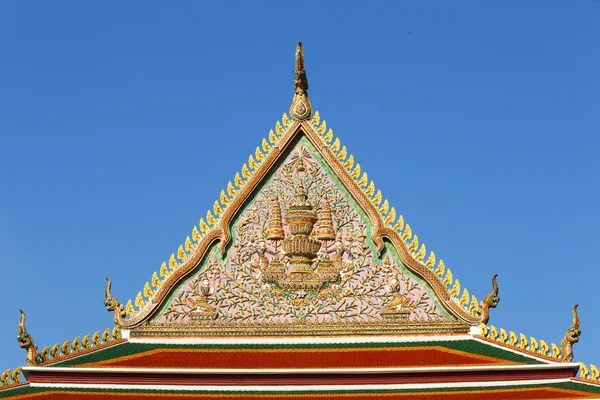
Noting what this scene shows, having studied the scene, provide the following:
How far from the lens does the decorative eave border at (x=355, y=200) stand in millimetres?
20250

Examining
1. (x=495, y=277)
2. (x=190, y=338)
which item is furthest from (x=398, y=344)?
(x=190, y=338)

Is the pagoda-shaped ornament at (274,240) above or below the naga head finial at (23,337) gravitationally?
above

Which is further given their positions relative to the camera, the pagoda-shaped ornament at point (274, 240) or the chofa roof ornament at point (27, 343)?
the pagoda-shaped ornament at point (274, 240)

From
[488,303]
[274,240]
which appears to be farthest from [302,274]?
[488,303]

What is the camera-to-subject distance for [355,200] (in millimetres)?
21094

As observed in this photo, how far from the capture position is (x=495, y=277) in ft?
65.1

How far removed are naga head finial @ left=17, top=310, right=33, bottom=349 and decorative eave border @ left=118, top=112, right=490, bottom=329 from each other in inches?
74.7

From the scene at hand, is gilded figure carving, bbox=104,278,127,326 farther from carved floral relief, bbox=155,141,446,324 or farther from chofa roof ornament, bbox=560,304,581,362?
chofa roof ornament, bbox=560,304,581,362

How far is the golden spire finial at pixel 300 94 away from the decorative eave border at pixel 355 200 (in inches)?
6.6

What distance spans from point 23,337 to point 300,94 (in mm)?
7189

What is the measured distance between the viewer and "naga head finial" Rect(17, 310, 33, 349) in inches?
752

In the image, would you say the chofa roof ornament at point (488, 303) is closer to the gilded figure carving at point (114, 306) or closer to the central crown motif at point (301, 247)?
the central crown motif at point (301, 247)

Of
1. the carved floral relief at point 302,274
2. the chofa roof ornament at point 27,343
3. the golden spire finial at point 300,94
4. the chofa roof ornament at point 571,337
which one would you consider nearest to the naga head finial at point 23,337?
the chofa roof ornament at point 27,343

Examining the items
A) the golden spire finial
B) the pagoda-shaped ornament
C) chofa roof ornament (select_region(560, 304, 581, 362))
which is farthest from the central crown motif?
chofa roof ornament (select_region(560, 304, 581, 362))
